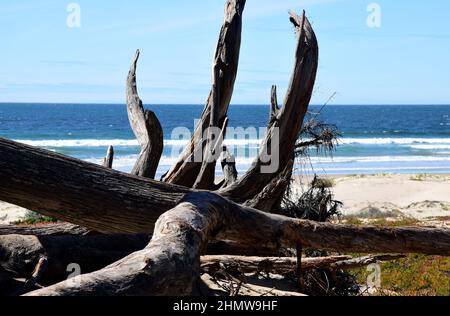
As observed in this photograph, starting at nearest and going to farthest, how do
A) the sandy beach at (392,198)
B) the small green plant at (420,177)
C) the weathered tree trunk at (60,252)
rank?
the weathered tree trunk at (60,252) → the sandy beach at (392,198) → the small green plant at (420,177)

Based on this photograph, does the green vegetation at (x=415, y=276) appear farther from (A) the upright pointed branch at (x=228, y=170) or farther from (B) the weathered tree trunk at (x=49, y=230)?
(B) the weathered tree trunk at (x=49, y=230)

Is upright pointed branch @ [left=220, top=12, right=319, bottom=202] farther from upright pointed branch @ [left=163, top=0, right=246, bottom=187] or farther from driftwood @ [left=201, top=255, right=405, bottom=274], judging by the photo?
driftwood @ [left=201, top=255, right=405, bottom=274]

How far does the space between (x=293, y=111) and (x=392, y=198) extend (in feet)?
45.3

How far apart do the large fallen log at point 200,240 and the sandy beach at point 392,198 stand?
26.4ft

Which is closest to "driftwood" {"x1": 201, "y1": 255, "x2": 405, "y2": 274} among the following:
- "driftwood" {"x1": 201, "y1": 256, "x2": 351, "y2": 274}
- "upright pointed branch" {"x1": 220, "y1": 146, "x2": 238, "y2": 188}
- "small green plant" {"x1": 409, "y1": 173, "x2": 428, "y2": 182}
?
"driftwood" {"x1": 201, "y1": 256, "x2": 351, "y2": 274}

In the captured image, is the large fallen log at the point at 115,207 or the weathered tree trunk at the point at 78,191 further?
the weathered tree trunk at the point at 78,191

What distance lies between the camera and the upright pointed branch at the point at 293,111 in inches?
275

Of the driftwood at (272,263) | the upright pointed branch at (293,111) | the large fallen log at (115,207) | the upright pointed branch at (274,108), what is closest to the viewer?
the large fallen log at (115,207)

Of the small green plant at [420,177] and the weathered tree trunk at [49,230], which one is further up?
the weathered tree trunk at [49,230]

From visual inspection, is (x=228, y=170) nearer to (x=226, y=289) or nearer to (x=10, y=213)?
(x=226, y=289)

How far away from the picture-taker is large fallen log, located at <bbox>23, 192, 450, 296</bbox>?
2812 millimetres

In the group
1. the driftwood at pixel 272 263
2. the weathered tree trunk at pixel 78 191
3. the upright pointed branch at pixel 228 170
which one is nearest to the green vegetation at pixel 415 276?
the driftwood at pixel 272 263

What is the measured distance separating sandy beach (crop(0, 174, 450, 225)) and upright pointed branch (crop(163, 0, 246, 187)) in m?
5.80
